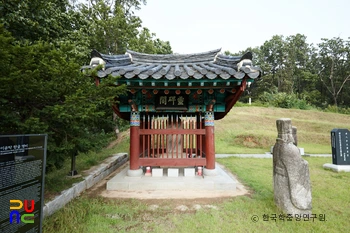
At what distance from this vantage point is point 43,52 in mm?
2928

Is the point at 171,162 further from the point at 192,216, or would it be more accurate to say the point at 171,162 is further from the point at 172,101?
the point at 192,216

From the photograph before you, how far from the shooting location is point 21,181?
7.13ft

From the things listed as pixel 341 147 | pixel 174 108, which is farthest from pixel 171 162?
pixel 341 147

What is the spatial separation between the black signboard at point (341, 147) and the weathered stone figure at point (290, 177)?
5697 millimetres

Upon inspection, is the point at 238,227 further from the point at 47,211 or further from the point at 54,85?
the point at 54,85

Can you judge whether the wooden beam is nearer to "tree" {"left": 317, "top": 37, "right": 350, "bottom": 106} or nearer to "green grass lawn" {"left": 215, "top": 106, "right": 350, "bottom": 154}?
"green grass lawn" {"left": 215, "top": 106, "right": 350, "bottom": 154}

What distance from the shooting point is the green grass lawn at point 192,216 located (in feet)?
10.2

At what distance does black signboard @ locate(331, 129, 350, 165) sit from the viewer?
24.3 feet

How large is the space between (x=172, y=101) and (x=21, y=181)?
12.1ft

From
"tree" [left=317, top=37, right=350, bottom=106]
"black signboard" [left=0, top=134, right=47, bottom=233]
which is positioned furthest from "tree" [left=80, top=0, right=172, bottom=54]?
"tree" [left=317, top=37, right=350, bottom=106]

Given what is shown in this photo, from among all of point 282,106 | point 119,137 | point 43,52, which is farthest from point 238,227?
point 282,106

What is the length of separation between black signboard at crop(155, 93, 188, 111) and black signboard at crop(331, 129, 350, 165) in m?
6.86

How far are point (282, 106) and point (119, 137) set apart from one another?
23.9 meters

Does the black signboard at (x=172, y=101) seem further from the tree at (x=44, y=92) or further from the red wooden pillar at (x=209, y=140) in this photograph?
the tree at (x=44, y=92)
